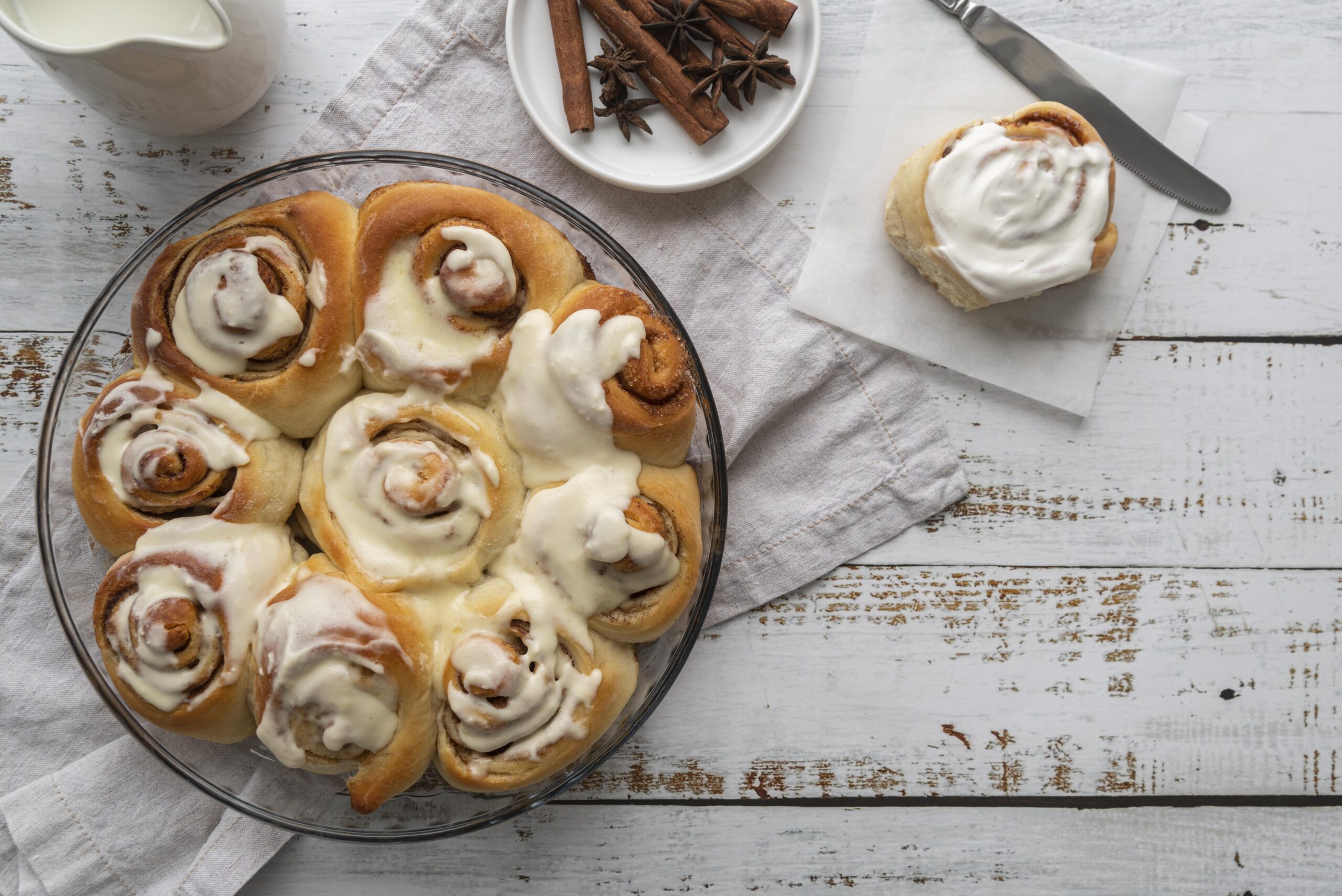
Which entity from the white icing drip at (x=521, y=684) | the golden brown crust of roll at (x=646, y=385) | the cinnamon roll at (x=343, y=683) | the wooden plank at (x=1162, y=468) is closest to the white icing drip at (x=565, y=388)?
the golden brown crust of roll at (x=646, y=385)

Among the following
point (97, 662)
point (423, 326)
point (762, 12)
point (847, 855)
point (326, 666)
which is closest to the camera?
point (326, 666)

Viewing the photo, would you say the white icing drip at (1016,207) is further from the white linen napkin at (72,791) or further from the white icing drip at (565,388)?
the white linen napkin at (72,791)

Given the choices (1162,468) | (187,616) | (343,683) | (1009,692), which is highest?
(187,616)

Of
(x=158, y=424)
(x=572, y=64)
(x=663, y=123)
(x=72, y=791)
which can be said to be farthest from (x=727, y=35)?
(x=72, y=791)

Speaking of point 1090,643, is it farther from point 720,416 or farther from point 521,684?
point 521,684

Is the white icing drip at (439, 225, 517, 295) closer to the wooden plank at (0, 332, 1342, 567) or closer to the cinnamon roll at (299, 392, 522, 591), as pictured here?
the cinnamon roll at (299, 392, 522, 591)
